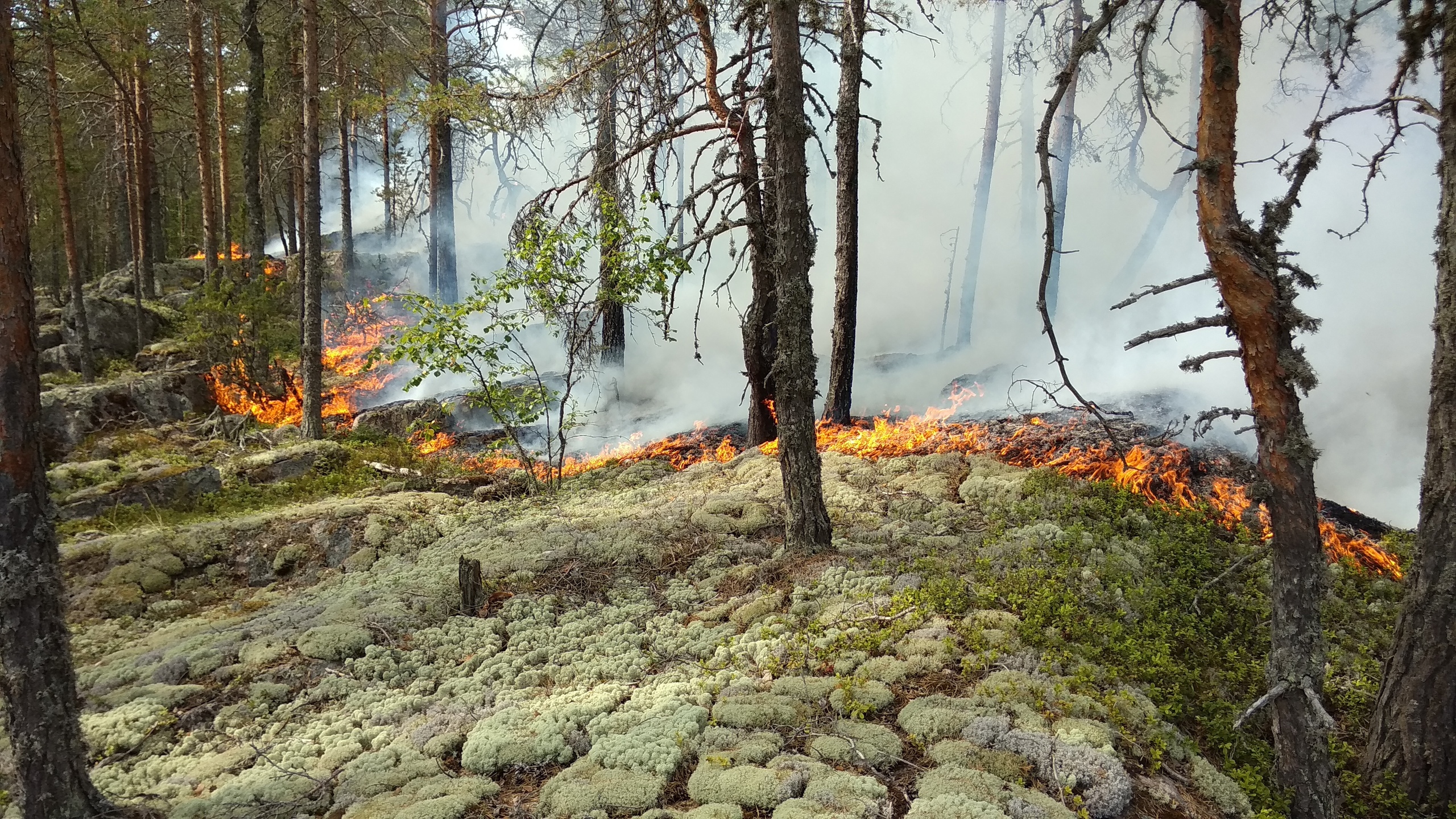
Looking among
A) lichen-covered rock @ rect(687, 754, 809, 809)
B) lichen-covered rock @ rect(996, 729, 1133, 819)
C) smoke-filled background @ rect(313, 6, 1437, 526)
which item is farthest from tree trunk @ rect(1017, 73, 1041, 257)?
lichen-covered rock @ rect(687, 754, 809, 809)

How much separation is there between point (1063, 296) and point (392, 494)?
20.6 meters

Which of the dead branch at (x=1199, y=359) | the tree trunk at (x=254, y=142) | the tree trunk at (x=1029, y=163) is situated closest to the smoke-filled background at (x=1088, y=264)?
the tree trunk at (x=1029, y=163)

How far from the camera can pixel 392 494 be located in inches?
377

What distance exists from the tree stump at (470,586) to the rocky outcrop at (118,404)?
890 centimetres

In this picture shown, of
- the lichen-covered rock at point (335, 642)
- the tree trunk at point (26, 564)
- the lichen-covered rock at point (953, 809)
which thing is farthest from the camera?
the lichen-covered rock at point (335, 642)

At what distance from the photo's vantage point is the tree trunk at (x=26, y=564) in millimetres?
3377

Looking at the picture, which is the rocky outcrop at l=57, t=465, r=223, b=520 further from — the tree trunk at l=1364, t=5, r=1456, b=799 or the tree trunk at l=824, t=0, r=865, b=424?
the tree trunk at l=1364, t=5, r=1456, b=799

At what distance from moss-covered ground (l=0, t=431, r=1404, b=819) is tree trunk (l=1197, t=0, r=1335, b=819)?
23 cm

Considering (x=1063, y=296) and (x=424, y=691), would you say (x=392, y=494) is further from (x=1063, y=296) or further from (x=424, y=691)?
(x=1063, y=296)

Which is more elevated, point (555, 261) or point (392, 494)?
point (555, 261)

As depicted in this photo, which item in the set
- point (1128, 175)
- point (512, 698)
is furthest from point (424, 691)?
point (1128, 175)

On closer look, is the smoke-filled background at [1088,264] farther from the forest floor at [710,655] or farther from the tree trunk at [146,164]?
the tree trunk at [146,164]

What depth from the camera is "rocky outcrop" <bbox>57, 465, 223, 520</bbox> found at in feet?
29.1

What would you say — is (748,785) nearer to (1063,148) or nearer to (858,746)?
(858,746)
